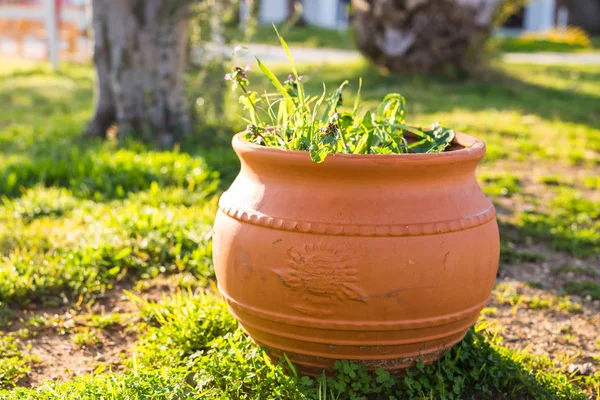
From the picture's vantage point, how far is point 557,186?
5680 millimetres

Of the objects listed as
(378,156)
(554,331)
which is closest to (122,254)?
(378,156)

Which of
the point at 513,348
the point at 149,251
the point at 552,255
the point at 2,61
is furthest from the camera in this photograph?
the point at 2,61

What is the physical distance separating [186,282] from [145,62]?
9.99ft

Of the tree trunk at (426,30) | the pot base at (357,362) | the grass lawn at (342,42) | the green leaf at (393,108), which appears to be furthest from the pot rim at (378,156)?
the grass lawn at (342,42)

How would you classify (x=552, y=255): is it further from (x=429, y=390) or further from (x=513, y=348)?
(x=429, y=390)

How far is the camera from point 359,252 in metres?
2.33

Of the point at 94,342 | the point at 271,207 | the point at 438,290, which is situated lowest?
the point at 94,342

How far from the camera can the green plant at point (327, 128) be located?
259cm

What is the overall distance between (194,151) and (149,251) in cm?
213

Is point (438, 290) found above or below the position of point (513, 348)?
above

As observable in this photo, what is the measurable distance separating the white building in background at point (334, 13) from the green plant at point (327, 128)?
2050 centimetres

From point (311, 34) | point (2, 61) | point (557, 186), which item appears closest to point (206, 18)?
point (557, 186)

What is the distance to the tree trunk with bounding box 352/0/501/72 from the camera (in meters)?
9.78

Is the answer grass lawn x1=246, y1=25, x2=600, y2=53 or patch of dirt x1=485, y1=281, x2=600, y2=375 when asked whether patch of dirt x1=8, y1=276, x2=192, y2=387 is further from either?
grass lawn x1=246, y1=25, x2=600, y2=53
